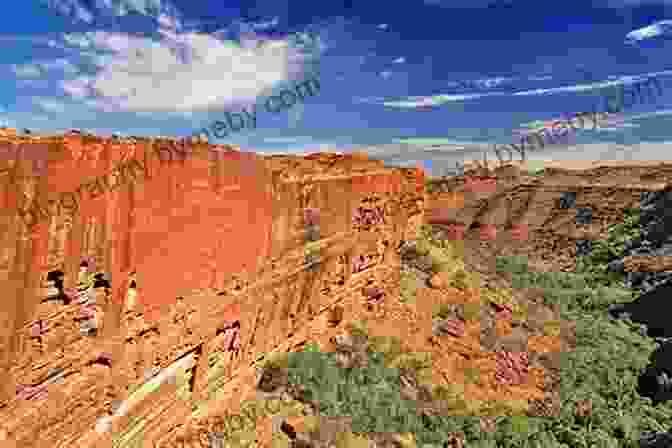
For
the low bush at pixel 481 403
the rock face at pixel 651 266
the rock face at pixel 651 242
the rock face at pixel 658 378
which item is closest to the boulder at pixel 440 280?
the low bush at pixel 481 403

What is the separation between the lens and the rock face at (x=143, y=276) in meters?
4.91

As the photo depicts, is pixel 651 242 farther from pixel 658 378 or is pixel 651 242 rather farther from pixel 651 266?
pixel 658 378

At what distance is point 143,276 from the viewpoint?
6.41 m

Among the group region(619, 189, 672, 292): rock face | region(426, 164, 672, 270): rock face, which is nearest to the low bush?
region(619, 189, 672, 292): rock face

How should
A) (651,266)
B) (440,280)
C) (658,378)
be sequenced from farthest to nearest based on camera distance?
(651,266), (440,280), (658,378)

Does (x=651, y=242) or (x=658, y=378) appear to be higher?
(x=651, y=242)

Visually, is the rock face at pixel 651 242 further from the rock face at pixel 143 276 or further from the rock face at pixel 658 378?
the rock face at pixel 143 276

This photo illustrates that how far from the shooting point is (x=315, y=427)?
9.47 metres

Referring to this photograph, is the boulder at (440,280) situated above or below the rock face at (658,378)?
above

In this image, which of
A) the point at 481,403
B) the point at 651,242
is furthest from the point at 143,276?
the point at 651,242

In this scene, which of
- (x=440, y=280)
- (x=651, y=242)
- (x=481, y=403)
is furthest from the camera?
(x=651, y=242)

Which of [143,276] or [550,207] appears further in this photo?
[550,207]

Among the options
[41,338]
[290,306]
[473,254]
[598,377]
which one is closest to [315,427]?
[290,306]

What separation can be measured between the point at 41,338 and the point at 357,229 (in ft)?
31.0
